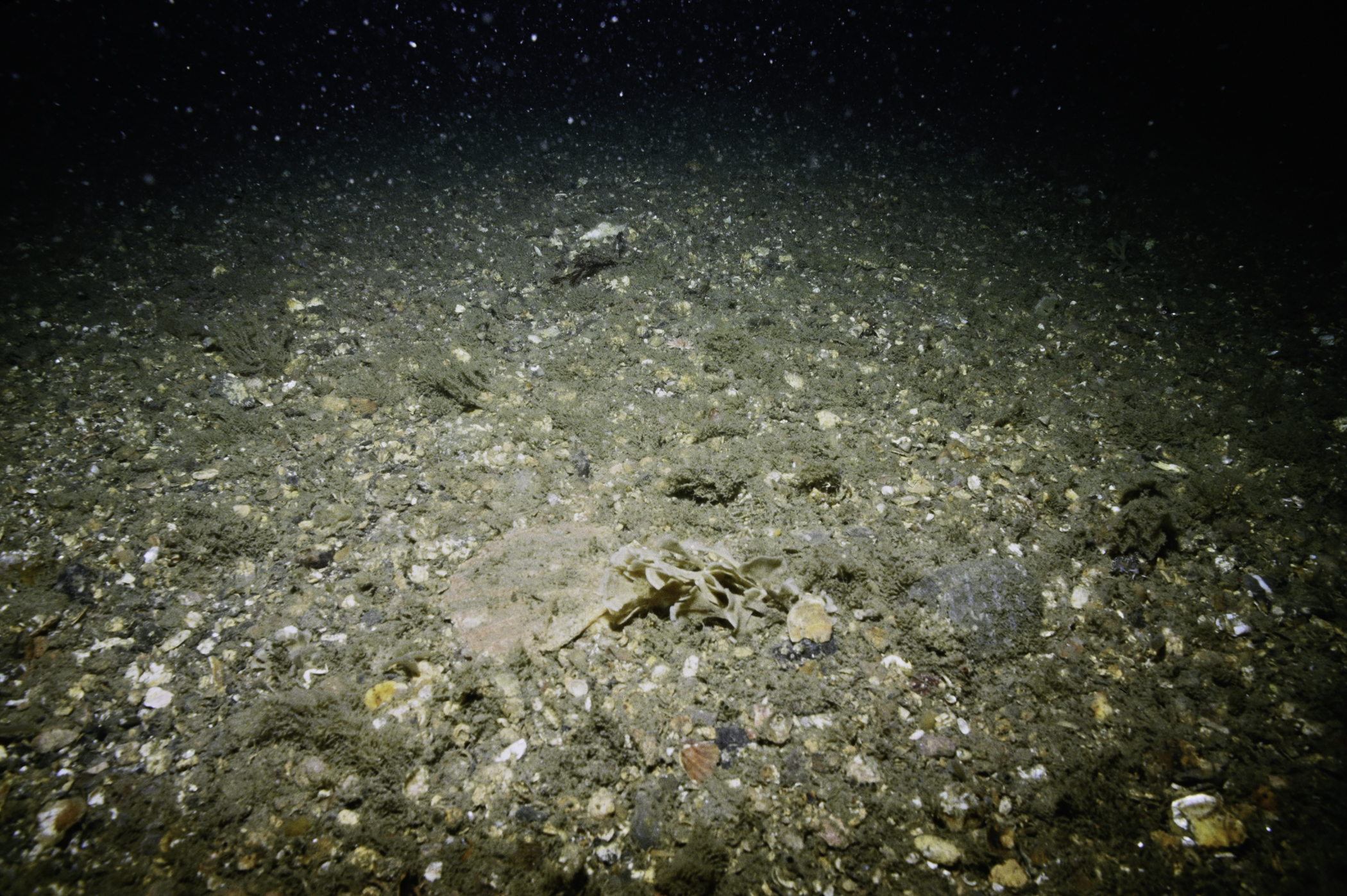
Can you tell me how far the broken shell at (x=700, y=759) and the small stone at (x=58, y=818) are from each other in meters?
1.77

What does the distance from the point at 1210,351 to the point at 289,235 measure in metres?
6.49

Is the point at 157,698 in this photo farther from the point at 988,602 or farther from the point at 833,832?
Result: the point at 988,602

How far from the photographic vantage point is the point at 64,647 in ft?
6.00

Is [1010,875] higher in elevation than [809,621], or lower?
→ lower

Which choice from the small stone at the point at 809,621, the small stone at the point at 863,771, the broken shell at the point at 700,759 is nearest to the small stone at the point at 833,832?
the small stone at the point at 863,771

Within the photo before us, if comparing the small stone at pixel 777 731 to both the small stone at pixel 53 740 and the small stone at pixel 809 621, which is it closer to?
the small stone at pixel 809 621

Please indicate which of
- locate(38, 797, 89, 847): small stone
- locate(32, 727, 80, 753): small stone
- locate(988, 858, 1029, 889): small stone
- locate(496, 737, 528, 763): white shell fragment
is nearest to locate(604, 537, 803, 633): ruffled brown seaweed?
locate(496, 737, 528, 763): white shell fragment

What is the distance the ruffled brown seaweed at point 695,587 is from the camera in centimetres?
198

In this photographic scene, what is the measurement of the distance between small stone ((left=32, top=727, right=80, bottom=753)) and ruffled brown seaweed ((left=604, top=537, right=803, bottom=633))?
5.66 ft

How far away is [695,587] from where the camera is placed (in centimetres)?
199

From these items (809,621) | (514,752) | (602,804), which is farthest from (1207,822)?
(514,752)

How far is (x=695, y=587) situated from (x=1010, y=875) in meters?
1.22

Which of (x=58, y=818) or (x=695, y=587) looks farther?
(x=695, y=587)

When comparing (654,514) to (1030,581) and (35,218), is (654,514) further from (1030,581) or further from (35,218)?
(35,218)
